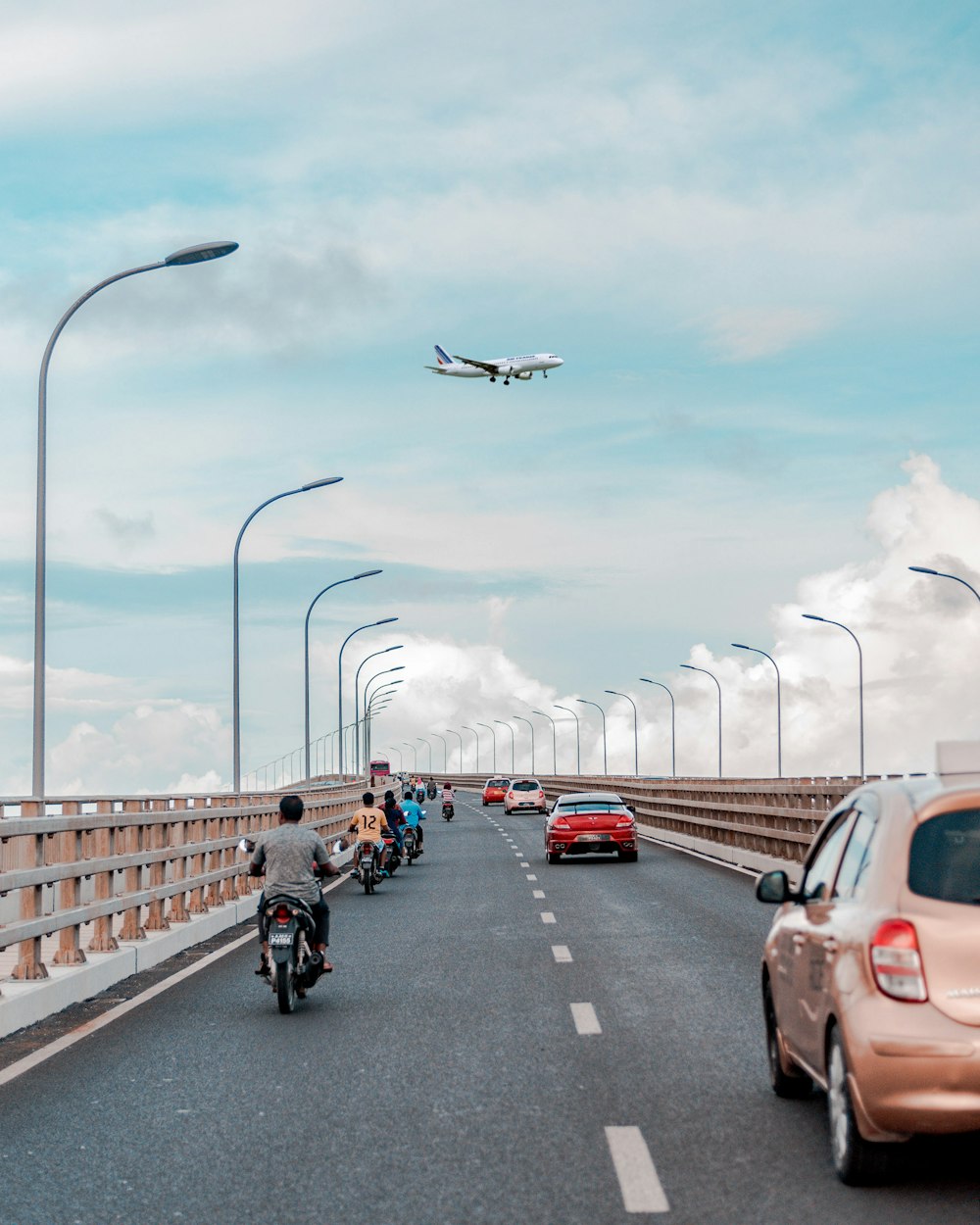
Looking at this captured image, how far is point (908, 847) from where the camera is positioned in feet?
21.2

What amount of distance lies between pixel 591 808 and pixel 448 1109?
24.7 meters

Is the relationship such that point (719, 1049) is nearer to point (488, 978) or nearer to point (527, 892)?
point (488, 978)

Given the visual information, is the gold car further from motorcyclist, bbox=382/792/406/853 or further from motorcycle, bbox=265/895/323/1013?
motorcyclist, bbox=382/792/406/853

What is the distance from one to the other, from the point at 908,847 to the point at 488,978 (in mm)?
7948

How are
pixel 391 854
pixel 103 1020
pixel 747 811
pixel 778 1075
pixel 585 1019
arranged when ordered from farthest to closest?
pixel 747 811 < pixel 391 854 < pixel 103 1020 < pixel 585 1019 < pixel 778 1075

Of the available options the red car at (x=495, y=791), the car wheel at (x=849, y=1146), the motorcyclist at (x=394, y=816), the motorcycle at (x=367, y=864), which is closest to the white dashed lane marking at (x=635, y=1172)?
the car wheel at (x=849, y=1146)

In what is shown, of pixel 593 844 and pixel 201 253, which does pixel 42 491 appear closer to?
pixel 201 253

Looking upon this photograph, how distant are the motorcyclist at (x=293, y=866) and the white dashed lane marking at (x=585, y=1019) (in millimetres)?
1981

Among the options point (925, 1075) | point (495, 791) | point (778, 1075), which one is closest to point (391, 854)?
point (778, 1075)

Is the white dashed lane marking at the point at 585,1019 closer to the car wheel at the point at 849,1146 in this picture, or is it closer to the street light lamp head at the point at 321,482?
the car wheel at the point at 849,1146

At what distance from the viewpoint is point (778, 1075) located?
27.2 ft

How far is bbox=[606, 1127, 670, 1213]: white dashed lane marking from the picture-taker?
6.29 m

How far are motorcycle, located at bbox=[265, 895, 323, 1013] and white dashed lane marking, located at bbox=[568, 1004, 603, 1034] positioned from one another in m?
1.96

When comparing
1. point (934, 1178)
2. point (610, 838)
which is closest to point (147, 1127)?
point (934, 1178)
